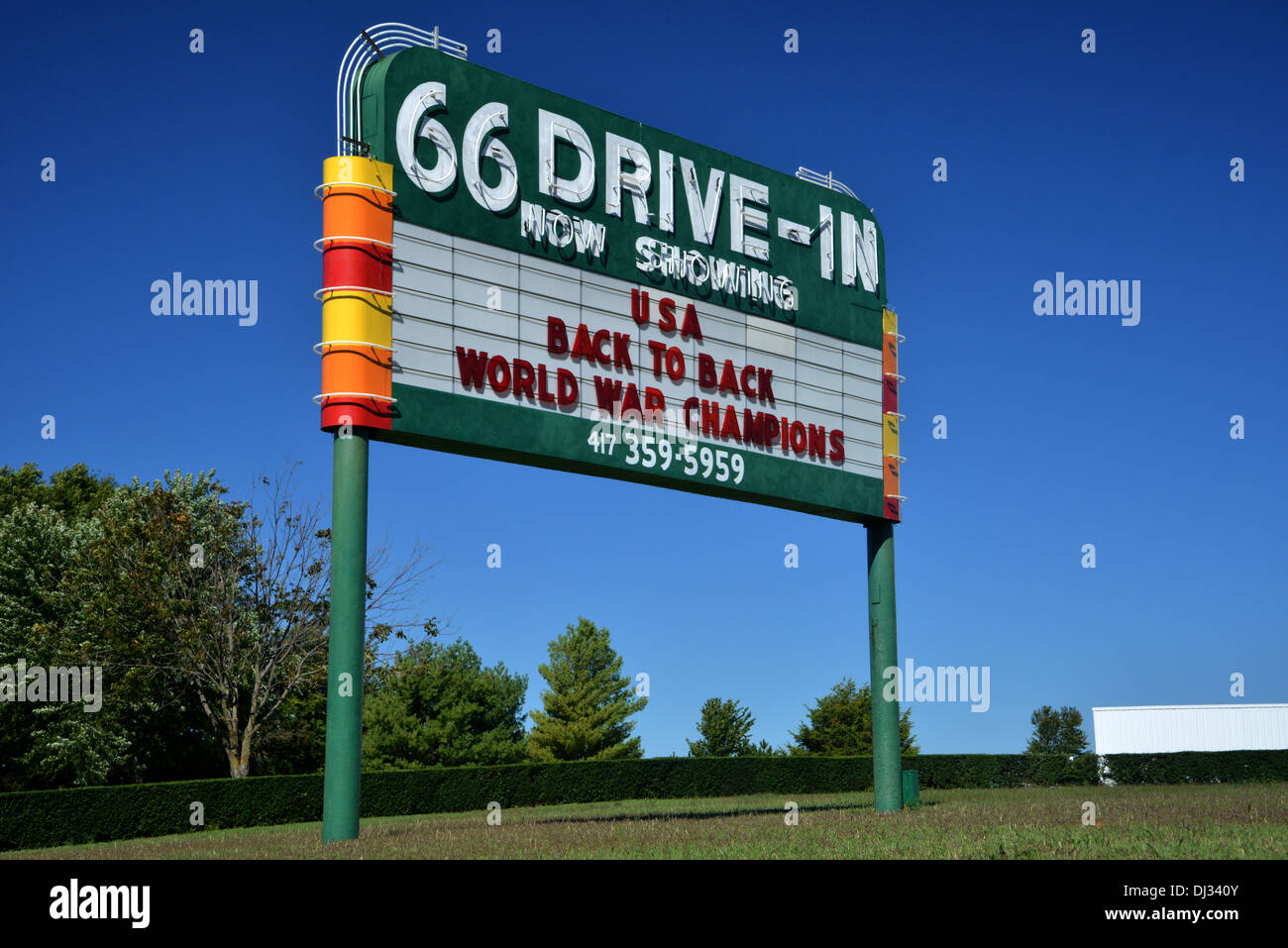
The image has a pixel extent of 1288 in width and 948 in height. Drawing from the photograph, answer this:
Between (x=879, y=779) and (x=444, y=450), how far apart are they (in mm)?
11208

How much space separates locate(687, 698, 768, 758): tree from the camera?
7600 cm

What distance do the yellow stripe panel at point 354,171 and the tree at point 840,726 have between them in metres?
54.9

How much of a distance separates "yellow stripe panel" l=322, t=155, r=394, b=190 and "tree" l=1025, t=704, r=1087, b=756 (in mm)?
132667

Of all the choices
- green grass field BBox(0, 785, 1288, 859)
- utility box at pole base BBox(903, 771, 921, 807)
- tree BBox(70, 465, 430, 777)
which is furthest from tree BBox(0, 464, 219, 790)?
utility box at pole base BBox(903, 771, 921, 807)

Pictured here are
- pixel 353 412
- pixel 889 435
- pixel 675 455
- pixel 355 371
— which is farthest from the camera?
pixel 889 435

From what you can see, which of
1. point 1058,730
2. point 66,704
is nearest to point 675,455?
point 66,704

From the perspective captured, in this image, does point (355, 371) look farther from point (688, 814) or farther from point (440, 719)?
point (440, 719)

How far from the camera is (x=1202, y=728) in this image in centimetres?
6247

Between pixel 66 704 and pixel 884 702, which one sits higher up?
pixel 884 702

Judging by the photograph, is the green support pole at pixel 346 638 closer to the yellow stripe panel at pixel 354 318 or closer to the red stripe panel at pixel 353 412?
the red stripe panel at pixel 353 412

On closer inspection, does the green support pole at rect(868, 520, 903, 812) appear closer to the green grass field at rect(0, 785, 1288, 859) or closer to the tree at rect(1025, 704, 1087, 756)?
the green grass field at rect(0, 785, 1288, 859)

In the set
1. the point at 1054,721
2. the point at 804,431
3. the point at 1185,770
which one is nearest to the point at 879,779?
the point at 804,431

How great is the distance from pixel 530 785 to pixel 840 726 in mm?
32061

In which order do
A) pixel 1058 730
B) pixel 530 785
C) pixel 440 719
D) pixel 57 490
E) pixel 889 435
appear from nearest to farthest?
pixel 889 435
pixel 530 785
pixel 57 490
pixel 440 719
pixel 1058 730
